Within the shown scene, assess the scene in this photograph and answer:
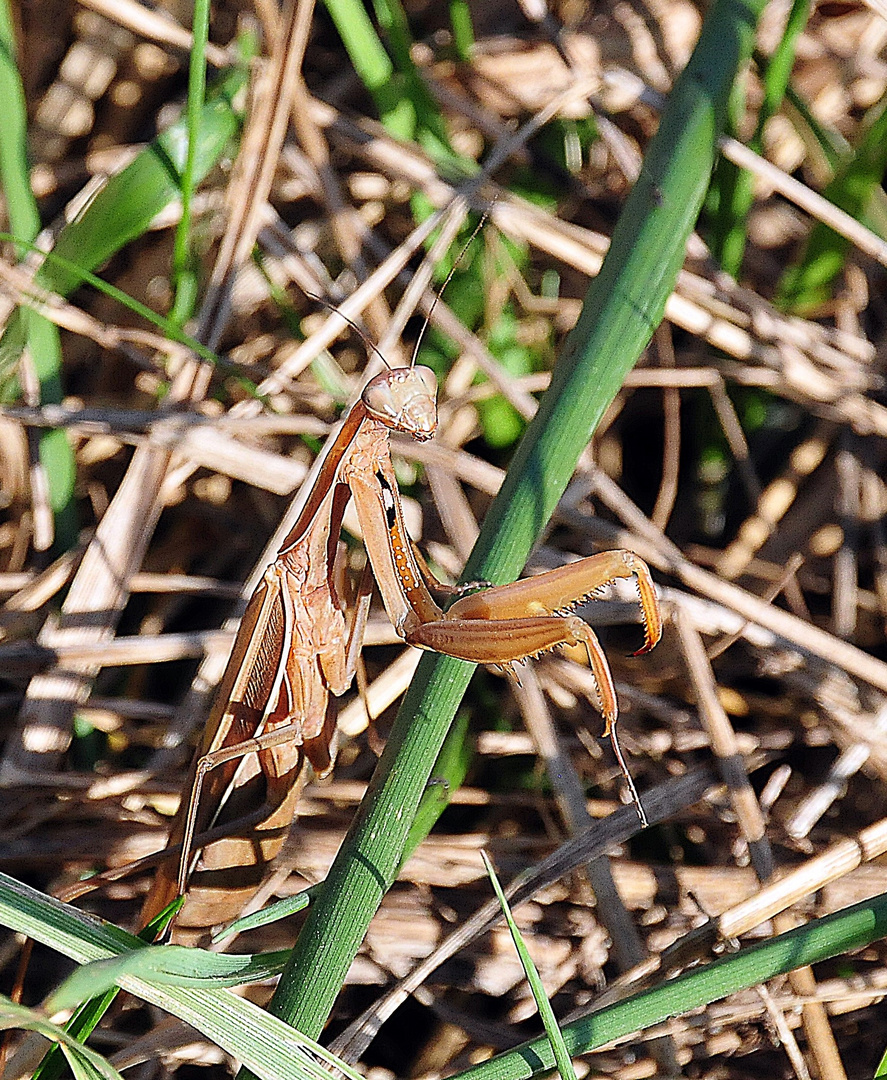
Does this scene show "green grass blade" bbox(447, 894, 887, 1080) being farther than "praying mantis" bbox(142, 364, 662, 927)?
No

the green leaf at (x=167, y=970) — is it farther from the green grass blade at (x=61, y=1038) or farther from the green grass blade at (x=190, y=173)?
the green grass blade at (x=190, y=173)

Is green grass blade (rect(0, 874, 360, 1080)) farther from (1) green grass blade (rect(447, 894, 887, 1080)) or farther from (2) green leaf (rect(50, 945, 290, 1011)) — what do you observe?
(1) green grass blade (rect(447, 894, 887, 1080))

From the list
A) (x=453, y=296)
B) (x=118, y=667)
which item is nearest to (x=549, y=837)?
(x=118, y=667)

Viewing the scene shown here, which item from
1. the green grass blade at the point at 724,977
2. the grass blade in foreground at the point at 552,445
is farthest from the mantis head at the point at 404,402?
the green grass blade at the point at 724,977

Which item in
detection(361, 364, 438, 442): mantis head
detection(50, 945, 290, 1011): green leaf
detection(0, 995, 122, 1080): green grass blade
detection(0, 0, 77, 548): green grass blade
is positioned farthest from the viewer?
detection(0, 0, 77, 548): green grass blade

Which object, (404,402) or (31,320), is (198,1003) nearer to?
(404,402)

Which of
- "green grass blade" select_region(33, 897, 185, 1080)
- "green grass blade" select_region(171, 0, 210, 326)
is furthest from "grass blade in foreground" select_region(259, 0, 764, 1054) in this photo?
"green grass blade" select_region(171, 0, 210, 326)

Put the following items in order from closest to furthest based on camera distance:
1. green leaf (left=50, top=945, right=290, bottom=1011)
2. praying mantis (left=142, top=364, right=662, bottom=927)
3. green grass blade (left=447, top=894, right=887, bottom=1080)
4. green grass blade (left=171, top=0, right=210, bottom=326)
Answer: green leaf (left=50, top=945, right=290, bottom=1011)
green grass blade (left=447, top=894, right=887, bottom=1080)
praying mantis (left=142, top=364, right=662, bottom=927)
green grass blade (left=171, top=0, right=210, bottom=326)
